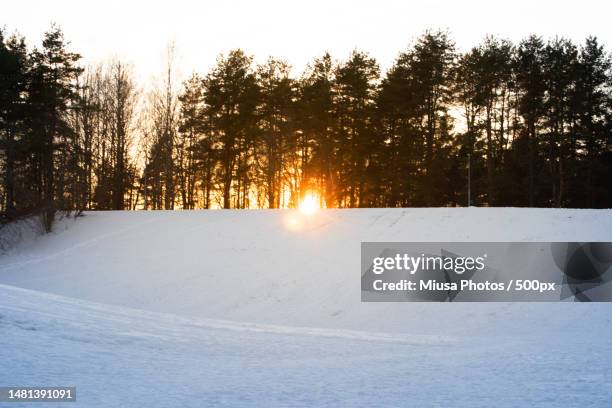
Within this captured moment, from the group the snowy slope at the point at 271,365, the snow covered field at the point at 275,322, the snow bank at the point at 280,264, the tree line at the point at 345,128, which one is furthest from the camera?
the tree line at the point at 345,128

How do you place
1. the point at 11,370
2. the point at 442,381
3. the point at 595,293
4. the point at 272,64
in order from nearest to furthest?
1. the point at 11,370
2. the point at 442,381
3. the point at 595,293
4. the point at 272,64

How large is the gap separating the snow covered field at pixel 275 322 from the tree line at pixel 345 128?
10215mm

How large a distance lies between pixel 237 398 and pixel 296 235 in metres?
15.8

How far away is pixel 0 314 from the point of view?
7258mm

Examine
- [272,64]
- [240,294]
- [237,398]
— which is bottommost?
[240,294]

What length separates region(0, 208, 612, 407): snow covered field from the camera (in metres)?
5.18

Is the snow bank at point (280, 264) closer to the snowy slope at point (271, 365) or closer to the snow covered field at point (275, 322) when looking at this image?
the snow covered field at point (275, 322)

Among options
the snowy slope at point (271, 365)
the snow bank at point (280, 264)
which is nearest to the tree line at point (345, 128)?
the snow bank at point (280, 264)

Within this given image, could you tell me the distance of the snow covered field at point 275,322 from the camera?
17.0 feet

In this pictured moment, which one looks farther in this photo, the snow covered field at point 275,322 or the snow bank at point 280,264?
the snow bank at point 280,264

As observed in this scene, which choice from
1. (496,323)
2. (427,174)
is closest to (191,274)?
(496,323)

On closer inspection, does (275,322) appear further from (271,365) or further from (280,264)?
(271,365)

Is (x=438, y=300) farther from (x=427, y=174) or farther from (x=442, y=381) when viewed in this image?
(x=427, y=174)

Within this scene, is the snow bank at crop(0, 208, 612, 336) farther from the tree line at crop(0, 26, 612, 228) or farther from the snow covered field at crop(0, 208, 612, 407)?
the tree line at crop(0, 26, 612, 228)
